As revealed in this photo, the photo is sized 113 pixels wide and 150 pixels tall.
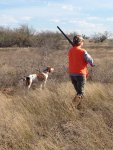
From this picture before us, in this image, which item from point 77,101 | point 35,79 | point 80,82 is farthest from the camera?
point 35,79

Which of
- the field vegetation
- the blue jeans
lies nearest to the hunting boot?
the field vegetation

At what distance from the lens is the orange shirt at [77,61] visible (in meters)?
9.34

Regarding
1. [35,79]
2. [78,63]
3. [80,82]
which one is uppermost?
[78,63]

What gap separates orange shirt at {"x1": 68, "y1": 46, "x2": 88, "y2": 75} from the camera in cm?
934

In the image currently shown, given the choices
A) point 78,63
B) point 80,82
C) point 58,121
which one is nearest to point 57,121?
point 58,121

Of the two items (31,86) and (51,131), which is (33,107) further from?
(31,86)

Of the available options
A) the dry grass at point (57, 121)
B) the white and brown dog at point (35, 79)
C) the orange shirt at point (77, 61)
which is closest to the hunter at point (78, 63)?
the orange shirt at point (77, 61)

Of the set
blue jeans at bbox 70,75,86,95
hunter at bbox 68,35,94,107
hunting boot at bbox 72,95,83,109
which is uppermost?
hunter at bbox 68,35,94,107

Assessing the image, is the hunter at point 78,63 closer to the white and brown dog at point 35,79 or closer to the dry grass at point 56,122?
the dry grass at point 56,122

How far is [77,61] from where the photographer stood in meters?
→ 9.41

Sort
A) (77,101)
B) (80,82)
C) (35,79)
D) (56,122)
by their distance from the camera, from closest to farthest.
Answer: (56,122) → (77,101) → (80,82) → (35,79)

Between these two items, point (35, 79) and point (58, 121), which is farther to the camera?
point (35, 79)

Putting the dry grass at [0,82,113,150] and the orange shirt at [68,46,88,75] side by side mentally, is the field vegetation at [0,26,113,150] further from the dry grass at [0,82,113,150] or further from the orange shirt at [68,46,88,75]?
the orange shirt at [68,46,88,75]

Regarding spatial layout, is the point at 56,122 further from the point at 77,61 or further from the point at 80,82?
the point at 77,61
